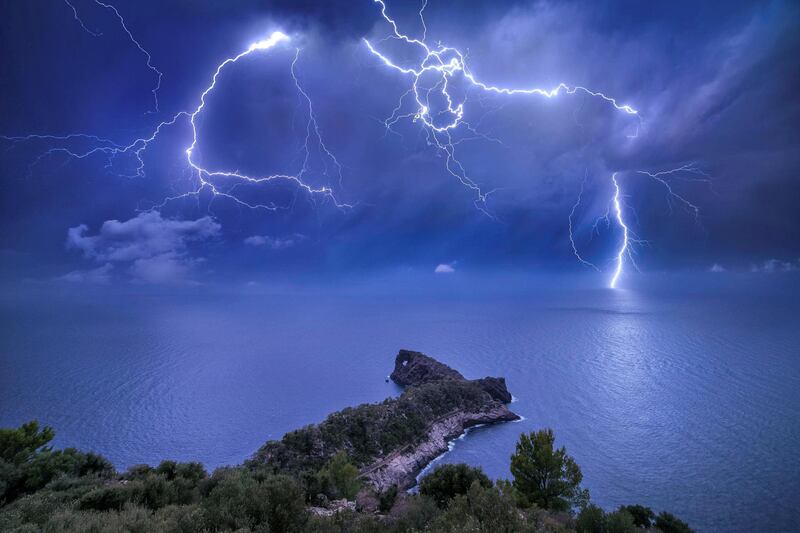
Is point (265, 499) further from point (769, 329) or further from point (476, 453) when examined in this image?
point (769, 329)

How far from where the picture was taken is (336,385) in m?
68.6

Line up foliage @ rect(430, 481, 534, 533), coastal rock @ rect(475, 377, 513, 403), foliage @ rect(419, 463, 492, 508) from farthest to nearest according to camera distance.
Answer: coastal rock @ rect(475, 377, 513, 403), foliage @ rect(419, 463, 492, 508), foliage @ rect(430, 481, 534, 533)

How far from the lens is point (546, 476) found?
2456 cm

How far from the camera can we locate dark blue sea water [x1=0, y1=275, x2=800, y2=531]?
112ft

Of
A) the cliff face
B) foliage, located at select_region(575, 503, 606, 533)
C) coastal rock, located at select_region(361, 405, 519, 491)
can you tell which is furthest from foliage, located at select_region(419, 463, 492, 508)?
coastal rock, located at select_region(361, 405, 519, 491)

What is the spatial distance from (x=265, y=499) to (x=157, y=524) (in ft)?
9.48

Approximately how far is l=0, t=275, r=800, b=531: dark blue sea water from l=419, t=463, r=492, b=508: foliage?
18.8m

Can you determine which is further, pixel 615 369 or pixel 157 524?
pixel 615 369

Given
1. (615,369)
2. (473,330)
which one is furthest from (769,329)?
(473,330)

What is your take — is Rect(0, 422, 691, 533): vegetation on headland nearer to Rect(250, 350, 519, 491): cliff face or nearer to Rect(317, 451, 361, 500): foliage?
Rect(317, 451, 361, 500): foliage

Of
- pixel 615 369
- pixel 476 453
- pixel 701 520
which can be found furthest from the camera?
pixel 615 369

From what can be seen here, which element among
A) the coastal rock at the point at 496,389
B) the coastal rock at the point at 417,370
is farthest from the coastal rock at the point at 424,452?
the coastal rock at the point at 417,370

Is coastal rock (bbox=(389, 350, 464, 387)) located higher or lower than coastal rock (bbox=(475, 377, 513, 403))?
higher

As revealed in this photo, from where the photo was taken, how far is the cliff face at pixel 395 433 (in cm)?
3209
